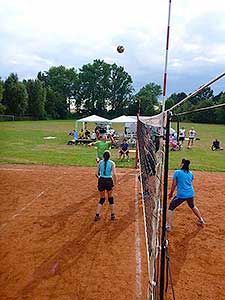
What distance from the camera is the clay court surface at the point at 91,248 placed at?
15.2 ft

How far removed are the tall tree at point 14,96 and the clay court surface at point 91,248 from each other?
48.6m

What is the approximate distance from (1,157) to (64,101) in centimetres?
6059

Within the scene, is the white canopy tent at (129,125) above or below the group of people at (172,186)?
above

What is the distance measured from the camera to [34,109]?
62.1m

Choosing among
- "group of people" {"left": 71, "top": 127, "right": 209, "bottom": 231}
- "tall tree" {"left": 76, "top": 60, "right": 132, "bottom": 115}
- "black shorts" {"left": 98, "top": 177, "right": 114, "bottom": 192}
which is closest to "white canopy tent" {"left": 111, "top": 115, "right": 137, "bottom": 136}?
"group of people" {"left": 71, "top": 127, "right": 209, "bottom": 231}

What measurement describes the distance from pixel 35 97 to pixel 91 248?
5826 centimetres

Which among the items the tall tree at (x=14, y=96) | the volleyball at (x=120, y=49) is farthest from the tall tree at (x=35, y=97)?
the volleyball at (x=120, y=49)

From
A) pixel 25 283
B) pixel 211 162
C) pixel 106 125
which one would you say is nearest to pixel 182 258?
pixel 25 283

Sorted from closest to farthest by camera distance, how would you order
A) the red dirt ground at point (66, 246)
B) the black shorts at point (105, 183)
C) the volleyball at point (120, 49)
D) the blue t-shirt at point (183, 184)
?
the red dirt ground at point (66, 246)
the blue t-shirt at point (183, 184)
the black shorts at point (105, 183)
the volleyball at point (120, 49)

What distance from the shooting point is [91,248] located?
5.90 m

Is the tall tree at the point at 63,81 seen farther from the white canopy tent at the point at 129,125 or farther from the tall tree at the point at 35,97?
the white canopy tent at the point at 129,125

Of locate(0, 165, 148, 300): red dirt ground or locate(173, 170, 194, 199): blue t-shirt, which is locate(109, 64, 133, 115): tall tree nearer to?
locate(0, 165, 148, 300): red dirt ground

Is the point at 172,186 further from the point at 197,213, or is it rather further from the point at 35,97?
the point at 35,97

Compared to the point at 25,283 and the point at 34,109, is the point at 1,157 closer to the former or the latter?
the point at 25,283
